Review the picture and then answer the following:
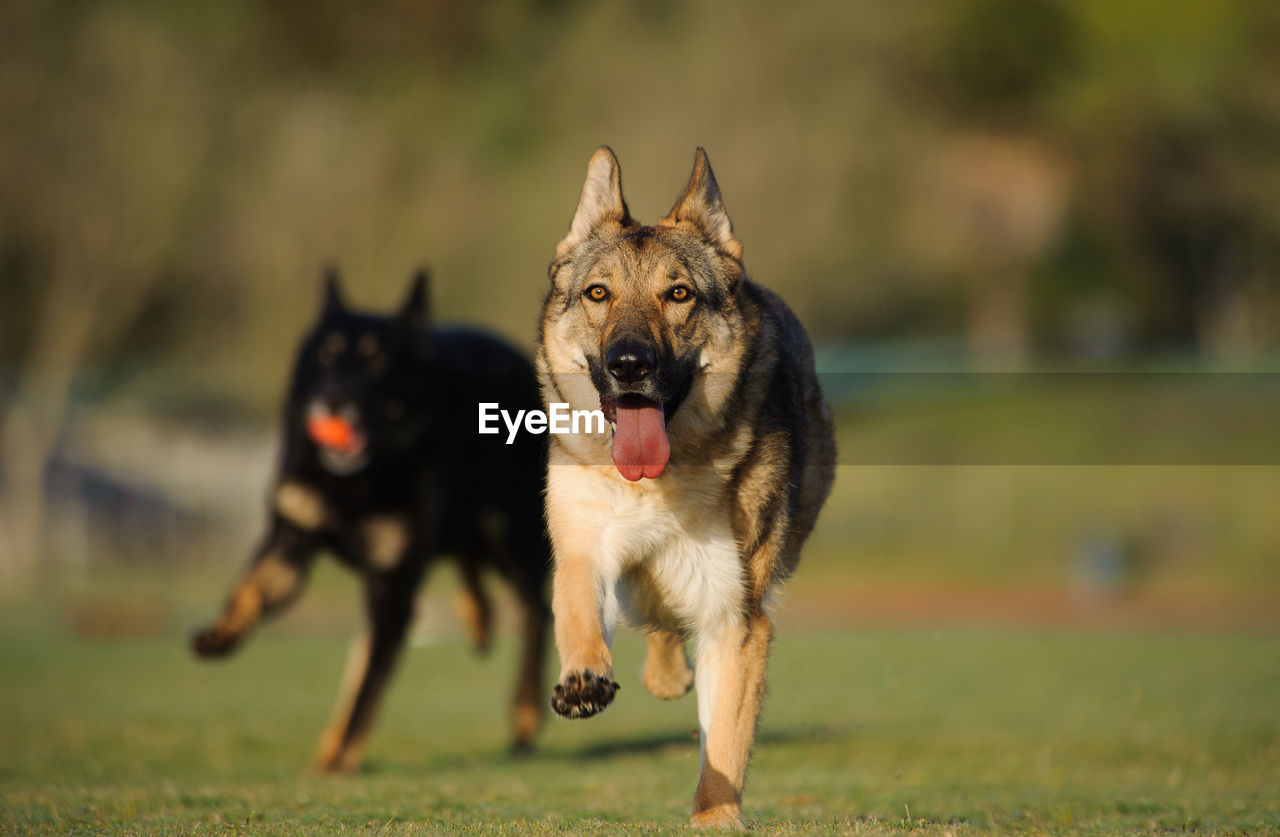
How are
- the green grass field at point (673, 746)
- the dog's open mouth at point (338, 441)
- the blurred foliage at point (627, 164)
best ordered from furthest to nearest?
the blurred foliage at point (627, 164)
the dog's open mouth at point (338, 441)
the green grass field at point (673, 746)

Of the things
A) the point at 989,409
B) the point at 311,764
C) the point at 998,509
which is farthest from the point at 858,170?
the point at 311,764

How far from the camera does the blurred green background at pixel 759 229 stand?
99.2ft

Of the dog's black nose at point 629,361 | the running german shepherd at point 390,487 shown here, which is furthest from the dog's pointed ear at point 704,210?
the running german shepherd at point 390,487

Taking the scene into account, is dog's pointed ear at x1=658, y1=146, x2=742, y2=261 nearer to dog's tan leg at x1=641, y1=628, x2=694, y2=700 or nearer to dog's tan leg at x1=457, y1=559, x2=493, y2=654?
dog's tan leg at x1=641, y1=628, x2=694, y2=700

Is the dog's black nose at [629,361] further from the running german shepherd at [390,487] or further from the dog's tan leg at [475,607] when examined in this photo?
the dog's tan leg at [475,607]

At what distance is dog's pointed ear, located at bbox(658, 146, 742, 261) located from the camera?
6172 mm

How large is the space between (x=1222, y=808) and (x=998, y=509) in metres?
24.3

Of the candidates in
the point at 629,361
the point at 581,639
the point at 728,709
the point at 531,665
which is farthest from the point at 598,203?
the point at 531,665

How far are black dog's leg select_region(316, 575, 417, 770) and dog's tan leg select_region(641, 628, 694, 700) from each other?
267 centimetres

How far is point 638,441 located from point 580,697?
1029mm

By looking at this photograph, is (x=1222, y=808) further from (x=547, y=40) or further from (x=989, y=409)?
(x=547, y=40)

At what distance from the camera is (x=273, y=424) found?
35094 millimetres

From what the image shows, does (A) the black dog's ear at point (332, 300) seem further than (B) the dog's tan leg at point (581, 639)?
Yes

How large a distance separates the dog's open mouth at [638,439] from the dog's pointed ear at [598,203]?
962mm
